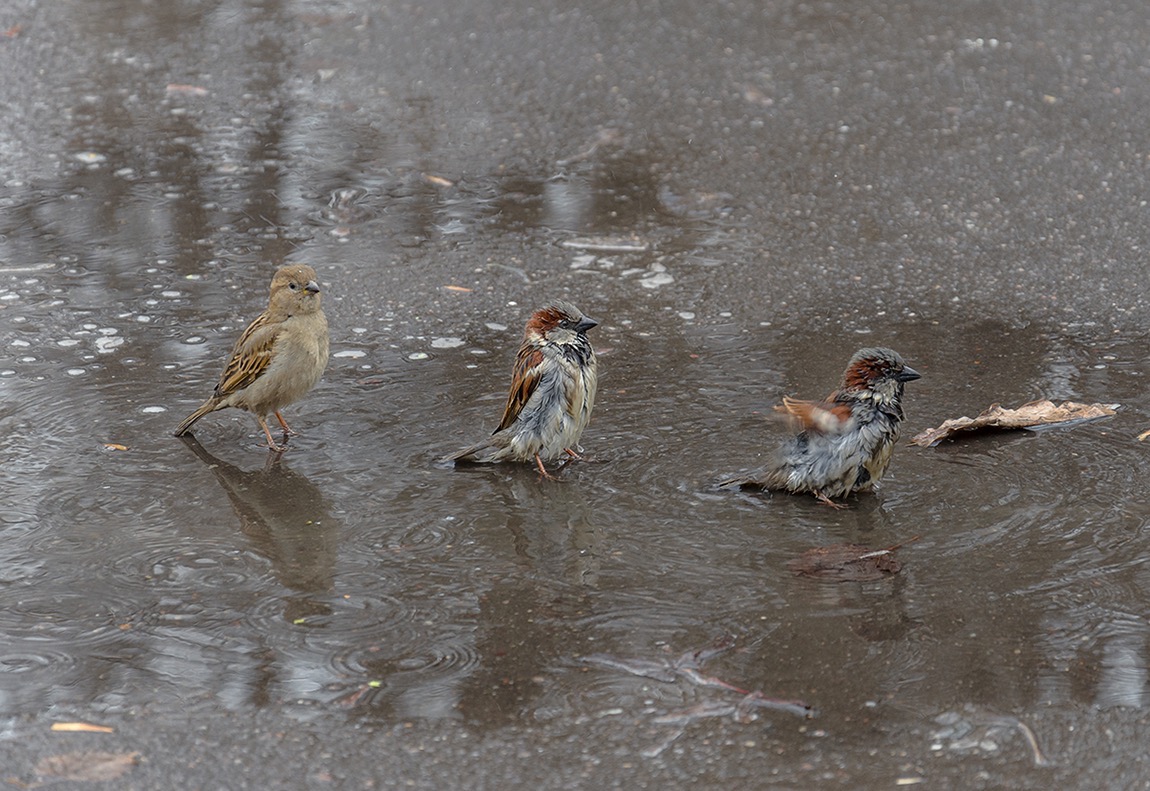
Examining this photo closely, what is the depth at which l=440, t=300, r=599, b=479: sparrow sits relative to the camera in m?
6.04

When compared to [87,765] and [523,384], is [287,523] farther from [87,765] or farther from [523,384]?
[87,765]

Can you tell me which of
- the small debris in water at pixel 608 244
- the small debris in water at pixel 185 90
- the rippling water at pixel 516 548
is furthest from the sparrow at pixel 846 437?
the small debris in water at pixel 185 90

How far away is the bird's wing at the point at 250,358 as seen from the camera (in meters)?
6.25

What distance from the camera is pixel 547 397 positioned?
607cm

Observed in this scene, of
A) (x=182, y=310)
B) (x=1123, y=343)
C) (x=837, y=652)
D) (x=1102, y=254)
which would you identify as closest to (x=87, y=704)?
(x=837, y=652)

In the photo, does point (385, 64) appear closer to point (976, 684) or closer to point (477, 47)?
point (477, 47)

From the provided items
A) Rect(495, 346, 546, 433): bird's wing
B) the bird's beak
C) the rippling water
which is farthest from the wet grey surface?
the bird's beak

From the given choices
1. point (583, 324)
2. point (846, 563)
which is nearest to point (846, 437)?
point (846, 563)

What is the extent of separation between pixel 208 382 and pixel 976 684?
3.95 meters

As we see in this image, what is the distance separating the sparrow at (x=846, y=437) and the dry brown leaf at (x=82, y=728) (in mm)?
2655

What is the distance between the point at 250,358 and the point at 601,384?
1.67 m

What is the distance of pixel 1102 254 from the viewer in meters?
8.31

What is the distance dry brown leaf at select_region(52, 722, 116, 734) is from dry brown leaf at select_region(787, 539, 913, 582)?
7.84 ft

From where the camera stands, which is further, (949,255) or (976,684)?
(949,255)
